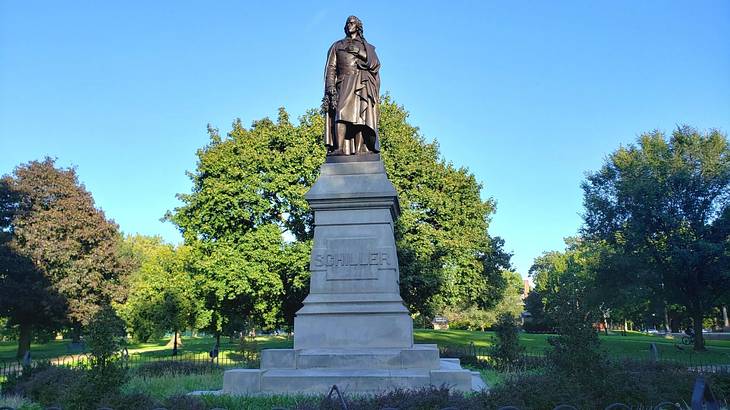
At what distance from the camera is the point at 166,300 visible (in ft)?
105

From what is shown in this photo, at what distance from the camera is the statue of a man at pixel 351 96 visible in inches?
500

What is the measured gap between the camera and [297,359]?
10.6 meters

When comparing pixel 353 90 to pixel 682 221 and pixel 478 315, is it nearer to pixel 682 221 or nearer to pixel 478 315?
A: pixel 682 221

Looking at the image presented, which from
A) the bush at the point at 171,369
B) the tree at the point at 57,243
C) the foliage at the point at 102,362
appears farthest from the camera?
the tree at the point at 57,243

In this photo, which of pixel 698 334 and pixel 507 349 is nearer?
pixel 507 349

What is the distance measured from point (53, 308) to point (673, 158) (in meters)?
41.6

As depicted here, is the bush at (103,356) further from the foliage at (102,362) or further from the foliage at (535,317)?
the foliage at (535,317)

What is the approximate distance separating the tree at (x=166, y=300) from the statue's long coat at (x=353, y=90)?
19.6m

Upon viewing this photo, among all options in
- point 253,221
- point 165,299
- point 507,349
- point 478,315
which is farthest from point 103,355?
point 478,315

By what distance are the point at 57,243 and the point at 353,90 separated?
34839 mm

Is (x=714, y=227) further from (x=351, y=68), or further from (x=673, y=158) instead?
(x=351, y=68)

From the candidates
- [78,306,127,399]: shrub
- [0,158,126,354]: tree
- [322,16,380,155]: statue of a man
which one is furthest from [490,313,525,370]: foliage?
[0,158,126,354]: tree

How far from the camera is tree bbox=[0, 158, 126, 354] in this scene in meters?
37.5

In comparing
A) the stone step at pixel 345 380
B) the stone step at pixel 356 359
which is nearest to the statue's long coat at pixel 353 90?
the stone step at pixel 356 359
